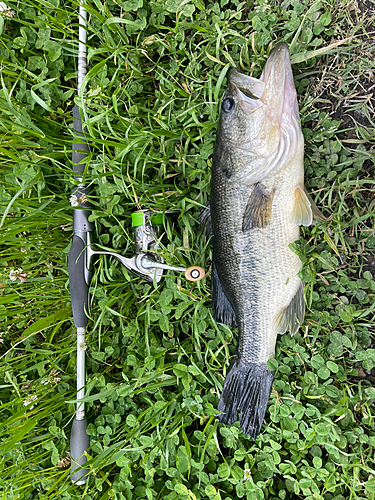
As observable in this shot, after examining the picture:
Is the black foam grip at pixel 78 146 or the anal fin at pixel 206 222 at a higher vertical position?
the black foam grip at pixel 78 146

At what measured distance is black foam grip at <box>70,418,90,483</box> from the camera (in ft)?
7.43

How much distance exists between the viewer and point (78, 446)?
228 cm

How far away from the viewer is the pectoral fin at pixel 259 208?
1.84 m

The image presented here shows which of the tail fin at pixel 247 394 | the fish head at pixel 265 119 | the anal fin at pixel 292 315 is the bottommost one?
the tail fin at pixel 247 394

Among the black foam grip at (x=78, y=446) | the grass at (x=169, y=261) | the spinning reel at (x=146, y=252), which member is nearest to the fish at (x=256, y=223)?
the grass at (x=169, y=261)

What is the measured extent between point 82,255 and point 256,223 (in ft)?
4.20

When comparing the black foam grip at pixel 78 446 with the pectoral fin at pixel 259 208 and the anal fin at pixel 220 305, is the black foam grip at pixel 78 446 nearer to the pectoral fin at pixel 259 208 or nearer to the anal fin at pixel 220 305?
the anal fin at pixel 220 305

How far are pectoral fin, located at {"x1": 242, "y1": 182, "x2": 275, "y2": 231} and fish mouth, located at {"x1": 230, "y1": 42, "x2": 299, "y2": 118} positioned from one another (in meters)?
0.44

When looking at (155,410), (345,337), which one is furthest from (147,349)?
(345,337)

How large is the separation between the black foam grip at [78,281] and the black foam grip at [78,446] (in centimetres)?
74

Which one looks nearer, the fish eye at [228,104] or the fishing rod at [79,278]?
the fish eye at [228,104]

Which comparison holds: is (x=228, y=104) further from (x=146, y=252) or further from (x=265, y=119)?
(x=146, y=252)

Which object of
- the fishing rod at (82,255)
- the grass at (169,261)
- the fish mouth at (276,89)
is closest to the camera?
the fish mouth at (276,89)

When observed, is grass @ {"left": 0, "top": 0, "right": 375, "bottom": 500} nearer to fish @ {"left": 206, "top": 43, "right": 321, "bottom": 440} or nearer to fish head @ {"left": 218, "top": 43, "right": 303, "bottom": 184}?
fish @ {"left": 206, "top": 43, "right": 321, "bottom": 440}
